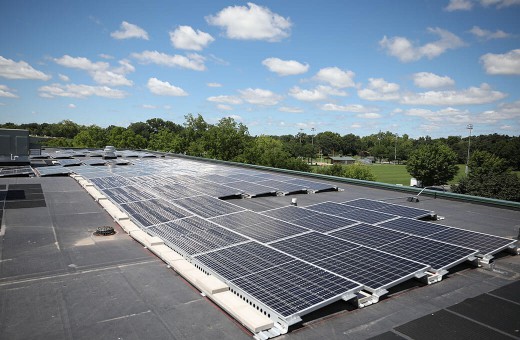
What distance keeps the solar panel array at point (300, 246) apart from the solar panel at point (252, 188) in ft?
17.4

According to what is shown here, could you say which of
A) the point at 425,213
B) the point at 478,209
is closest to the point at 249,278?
the point at 425,213

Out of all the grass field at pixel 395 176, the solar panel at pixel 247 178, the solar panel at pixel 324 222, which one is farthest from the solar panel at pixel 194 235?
the grass field at pixel 395 176

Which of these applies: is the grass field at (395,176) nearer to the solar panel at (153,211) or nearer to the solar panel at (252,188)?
the solar panel at (252,188)

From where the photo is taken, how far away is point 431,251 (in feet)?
41.0

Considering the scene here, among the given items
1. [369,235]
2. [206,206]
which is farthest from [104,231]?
[369,235]

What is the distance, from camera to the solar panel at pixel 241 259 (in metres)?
10.7

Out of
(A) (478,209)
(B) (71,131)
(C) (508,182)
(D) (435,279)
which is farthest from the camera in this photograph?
(B) (71,131)

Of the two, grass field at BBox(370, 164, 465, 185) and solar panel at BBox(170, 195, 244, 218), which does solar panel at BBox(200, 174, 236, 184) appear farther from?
grass field at BBox(370, 164, 465, 185)

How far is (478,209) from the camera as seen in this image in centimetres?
2297

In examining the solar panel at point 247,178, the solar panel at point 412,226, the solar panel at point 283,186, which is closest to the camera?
the solar panel at point 412,226

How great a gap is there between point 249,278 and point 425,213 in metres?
13.4

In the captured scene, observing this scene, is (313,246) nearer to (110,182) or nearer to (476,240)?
(476,240)

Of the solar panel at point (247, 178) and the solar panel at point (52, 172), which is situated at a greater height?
the solar panel at point (247, 178)

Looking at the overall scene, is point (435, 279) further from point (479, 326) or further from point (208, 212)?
point (208, 212)
